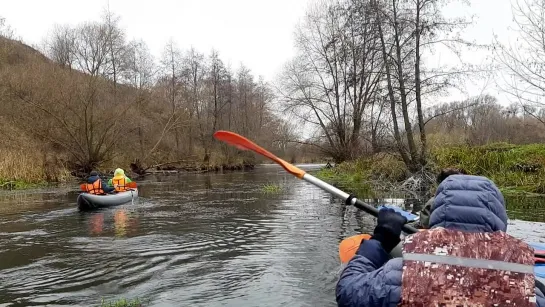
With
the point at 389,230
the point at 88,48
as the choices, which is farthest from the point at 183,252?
the point at 88,48

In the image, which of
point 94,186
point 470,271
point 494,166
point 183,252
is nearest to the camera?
point 470,271

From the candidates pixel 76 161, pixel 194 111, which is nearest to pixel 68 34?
pixel 194 111

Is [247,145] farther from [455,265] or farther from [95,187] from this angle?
[95,187]

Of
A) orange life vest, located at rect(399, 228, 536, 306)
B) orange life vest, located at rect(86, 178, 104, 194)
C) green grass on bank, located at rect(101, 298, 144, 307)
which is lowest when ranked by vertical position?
green grass on bank, located at rect(101, 298, 144, 307)

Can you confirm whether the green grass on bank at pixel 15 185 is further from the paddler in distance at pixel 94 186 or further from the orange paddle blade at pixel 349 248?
the orange paddle blade at pixel 349 248

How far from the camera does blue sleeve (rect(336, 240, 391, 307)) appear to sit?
6.84 feet

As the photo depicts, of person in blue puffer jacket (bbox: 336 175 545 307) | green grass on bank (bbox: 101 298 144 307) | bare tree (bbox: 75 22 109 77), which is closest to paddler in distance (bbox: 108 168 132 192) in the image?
green grass on bank (bbox: 101 298 144 307)

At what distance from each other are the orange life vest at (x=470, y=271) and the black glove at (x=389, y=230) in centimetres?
41

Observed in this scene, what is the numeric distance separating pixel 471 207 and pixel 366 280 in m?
0.61

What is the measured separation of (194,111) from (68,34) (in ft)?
44.4

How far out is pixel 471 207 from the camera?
1.96m

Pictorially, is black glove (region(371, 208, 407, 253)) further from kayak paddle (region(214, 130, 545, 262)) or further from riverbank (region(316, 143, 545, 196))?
riverbank (region(316, 143, 545, 196))

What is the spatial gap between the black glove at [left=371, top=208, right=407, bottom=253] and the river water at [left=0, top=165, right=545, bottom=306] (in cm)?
249

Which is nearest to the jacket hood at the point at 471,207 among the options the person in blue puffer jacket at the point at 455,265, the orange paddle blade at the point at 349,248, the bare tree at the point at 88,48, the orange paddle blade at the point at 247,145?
the person in blue puffer jacket at the point at 455,265
